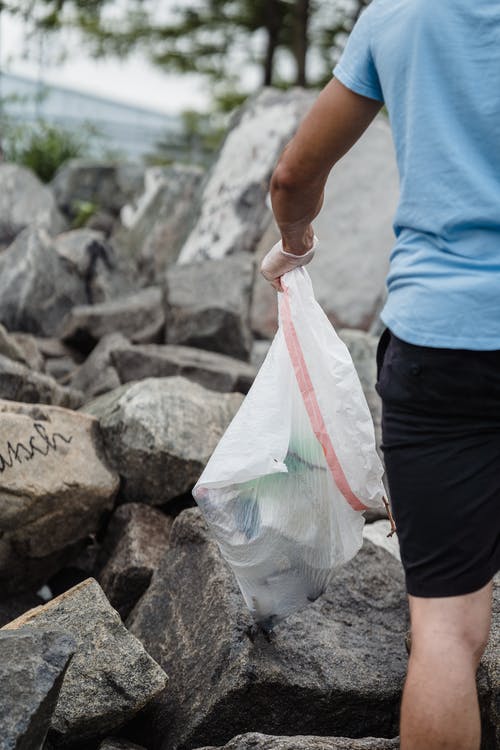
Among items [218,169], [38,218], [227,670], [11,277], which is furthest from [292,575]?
[38,218]

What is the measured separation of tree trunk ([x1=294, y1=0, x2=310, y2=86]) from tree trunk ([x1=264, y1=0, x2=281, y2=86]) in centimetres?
86

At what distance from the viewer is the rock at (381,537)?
3379 mm

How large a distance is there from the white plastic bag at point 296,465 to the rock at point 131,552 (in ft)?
2.74

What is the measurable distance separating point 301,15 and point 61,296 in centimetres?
841

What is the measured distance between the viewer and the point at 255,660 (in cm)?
251

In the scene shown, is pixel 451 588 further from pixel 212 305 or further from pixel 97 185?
pixel 97 185

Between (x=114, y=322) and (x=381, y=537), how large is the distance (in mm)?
2988

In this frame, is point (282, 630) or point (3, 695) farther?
point (282, 630)

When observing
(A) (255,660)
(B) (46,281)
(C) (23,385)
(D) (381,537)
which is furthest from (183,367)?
(A) (255,660)

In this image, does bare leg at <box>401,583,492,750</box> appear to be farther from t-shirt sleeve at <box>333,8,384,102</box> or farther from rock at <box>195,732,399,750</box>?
t-shirt sleeve at <box>333,8,384,102</box>

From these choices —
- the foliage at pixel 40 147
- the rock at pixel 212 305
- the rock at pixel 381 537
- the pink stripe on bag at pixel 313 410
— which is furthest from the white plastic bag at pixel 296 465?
the foliage at pixel 40 147

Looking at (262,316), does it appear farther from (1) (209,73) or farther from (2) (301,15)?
(1) (209,73)

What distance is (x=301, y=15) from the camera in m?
13.5

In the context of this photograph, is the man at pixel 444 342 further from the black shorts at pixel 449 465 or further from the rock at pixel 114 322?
the rock at pixel 114 322
